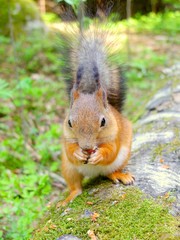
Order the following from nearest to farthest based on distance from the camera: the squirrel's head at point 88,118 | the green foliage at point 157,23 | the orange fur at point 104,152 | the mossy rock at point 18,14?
the squirrel's head at point 88,118, the orange fur at point 104,152, the mossy rock at point 18,14, the green foliage at point 157,23

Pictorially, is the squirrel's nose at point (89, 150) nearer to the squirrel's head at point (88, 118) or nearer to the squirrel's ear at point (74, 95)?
the squirrel's head at point (88, 118)

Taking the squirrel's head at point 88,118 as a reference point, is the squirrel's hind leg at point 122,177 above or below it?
below

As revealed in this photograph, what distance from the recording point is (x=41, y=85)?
6.91 metres

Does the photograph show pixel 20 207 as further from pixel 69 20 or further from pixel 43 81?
pixel 43 81

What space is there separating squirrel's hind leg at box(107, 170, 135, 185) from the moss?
5cm

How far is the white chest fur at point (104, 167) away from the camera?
2.63 meters

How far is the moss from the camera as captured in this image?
2102mm

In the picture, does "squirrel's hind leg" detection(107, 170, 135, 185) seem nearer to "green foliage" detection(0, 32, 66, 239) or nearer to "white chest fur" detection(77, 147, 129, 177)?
"white chest fur" detection(77, 147, 129, 177)

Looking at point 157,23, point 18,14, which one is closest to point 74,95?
point 18,14

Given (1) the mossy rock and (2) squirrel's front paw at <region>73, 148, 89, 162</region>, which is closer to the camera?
(2) squirrel's front paw at <region>73, 148, 89, 162</region>

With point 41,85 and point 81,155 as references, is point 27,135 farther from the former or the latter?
point 81,155

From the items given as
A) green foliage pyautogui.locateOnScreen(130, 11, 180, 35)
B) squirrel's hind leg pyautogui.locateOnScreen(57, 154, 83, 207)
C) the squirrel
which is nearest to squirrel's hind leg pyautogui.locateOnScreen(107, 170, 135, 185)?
the squirrel

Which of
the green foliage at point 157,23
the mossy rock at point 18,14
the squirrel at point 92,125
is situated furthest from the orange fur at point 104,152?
the green foliage at point 157,23

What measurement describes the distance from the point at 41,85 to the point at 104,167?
444 cm
